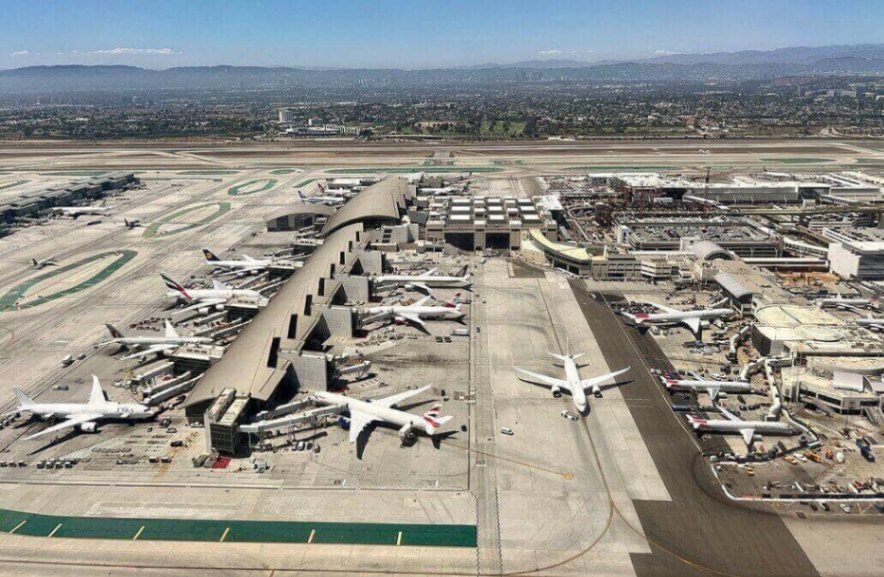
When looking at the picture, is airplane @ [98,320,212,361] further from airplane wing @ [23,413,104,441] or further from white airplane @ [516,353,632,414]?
white airplane @ [516,353,632,414]

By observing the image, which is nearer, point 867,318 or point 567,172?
point 867,318

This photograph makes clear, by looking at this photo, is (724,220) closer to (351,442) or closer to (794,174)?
(794,174)

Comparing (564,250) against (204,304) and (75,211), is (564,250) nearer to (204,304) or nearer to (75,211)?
(204,304)

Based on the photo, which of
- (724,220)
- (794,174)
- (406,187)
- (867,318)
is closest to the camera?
(867,318)

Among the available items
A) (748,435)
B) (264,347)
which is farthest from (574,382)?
(264,347)

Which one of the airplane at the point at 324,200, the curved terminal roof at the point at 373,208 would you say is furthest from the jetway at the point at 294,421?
the airplane at the point at 324,200

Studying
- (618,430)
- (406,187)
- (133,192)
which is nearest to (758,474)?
(618,430)

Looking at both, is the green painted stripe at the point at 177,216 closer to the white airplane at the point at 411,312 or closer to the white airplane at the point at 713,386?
the white airplane at the point at 411,312
